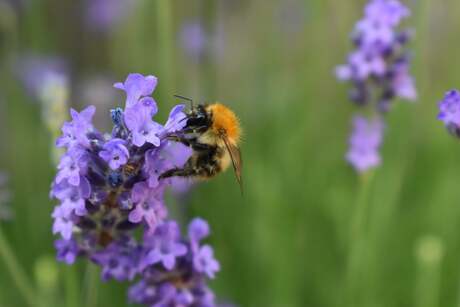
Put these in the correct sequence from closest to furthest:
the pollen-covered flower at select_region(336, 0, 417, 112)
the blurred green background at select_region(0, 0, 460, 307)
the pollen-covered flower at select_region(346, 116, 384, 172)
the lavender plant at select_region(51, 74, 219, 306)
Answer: the lavender plant at select_region(51, 74, 219, 306) → the pollen-covered flower at select_region(336, 0, 417, 112) → the pollen-covered flower at select_region(346, 116, 384, 172) → the blurred green background at select_region(0, 0, 460, 307)

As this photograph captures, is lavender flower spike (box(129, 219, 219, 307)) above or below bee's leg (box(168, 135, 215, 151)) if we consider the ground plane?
below

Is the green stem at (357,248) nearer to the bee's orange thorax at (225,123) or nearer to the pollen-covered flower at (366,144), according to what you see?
the pollen-covered flower at (366,144)

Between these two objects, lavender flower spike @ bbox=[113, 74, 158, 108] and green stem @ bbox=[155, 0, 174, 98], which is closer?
lavender flower spike @ bbox=[113, 74, 158, 108]

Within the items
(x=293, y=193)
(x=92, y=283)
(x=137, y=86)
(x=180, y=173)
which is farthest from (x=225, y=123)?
(x=293, y=193)

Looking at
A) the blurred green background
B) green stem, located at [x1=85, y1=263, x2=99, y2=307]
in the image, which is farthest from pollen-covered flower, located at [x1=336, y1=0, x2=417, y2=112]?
green stem, located at [x1=85, y1=263, x2=99, y2=307]

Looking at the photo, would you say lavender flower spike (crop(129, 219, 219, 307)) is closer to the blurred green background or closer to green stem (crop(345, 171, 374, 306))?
the blurred green background

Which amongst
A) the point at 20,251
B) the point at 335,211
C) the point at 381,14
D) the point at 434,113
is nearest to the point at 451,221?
the point at 335,211

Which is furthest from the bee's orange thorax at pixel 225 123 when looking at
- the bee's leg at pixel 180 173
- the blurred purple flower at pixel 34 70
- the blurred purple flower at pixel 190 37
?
the blurred purple flower at pixel 34 70

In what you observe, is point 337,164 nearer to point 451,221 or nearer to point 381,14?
point 451,221

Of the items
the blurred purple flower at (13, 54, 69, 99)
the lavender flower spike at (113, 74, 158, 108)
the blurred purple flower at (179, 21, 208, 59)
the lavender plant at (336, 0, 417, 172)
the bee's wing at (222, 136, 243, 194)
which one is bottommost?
the lavender flower spike at (113, 74, 158, 108)
